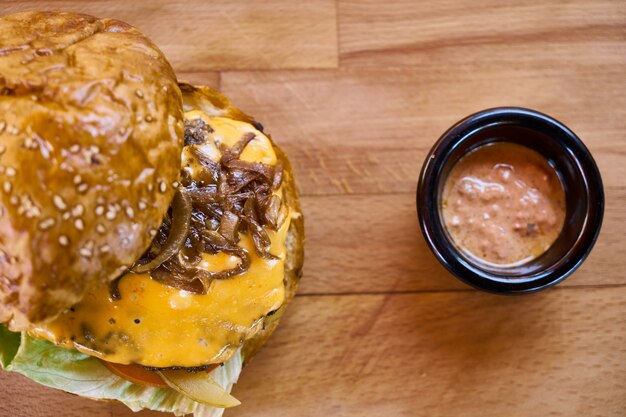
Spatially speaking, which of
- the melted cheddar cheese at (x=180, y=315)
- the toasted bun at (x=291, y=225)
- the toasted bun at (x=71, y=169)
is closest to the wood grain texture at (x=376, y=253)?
the toasted bun at (x=291, y=225)

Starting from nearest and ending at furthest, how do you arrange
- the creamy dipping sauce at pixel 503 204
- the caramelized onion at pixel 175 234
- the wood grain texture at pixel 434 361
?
the caramelized onion at pixel 175 234 → the creamy dipping sauce at pixel 503 204 → the wood grain texture at pixel 434 361

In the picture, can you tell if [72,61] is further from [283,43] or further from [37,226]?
[283,43]

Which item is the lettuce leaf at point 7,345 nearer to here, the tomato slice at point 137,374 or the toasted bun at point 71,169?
the tomato slice at point 137,374

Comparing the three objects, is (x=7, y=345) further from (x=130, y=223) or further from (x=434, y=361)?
(x=434, y=361)

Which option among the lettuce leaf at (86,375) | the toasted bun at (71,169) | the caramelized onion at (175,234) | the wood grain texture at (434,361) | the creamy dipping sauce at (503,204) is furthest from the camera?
the wood grain texture at (434,361)

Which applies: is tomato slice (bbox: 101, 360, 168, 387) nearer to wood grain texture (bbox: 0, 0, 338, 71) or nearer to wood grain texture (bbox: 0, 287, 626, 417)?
wood grain texture (bbox: 0, 287, 626, 417)

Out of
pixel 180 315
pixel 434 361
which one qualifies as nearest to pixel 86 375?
pixel 180 315
